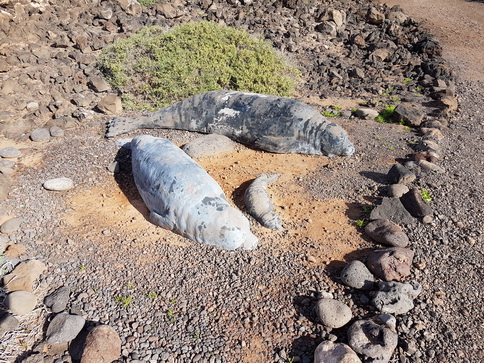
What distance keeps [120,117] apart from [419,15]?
12.6 meters

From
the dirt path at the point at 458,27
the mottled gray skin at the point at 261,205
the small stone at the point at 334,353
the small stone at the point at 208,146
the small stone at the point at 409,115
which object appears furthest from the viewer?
the dirt path at the point at 458,27

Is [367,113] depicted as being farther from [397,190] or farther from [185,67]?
[185,67]

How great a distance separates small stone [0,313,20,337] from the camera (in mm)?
3978

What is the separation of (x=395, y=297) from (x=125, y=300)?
119 inches

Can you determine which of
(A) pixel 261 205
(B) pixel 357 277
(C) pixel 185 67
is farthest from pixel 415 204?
(C) pixel 185 67

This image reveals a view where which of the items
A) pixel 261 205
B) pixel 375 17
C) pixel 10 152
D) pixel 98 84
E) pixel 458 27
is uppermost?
→ pixel 458 27

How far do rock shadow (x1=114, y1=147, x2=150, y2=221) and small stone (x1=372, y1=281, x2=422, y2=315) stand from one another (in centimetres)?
329

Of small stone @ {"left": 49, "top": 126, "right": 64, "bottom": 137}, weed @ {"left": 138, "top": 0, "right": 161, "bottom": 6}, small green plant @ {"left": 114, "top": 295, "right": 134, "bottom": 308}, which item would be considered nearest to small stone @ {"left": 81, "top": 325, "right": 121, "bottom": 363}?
small green plant @ {"left": 114, "top": 295, "right": 134, "bottom": 308}

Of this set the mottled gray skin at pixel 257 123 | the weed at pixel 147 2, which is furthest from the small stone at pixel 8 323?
the weed at pixel 147 2

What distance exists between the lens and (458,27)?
13.9 m

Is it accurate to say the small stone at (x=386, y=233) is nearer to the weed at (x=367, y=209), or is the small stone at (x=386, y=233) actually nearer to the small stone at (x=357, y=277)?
the weed at (x=367, y=209)

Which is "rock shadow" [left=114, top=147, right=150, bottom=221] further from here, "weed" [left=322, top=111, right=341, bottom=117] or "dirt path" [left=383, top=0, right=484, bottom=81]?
"dirt path" [left=383, top=0, right=484, bottom=81]

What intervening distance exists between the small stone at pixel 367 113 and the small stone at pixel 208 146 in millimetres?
3118

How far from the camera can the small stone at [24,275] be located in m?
4.49
